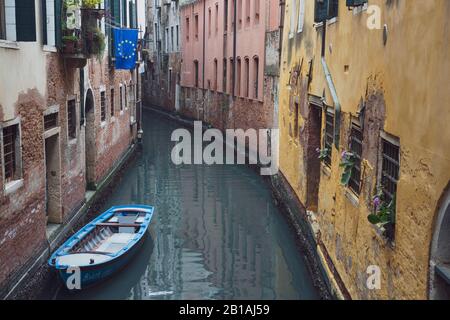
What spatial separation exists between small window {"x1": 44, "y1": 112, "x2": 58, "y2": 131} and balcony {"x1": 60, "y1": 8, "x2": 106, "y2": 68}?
3.75ft

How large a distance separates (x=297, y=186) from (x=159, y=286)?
4467 mm

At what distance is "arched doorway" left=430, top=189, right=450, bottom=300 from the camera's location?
4.65 m

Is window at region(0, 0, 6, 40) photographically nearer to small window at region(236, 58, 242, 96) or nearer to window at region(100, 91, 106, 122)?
window at region(100, 91, 106, 122)

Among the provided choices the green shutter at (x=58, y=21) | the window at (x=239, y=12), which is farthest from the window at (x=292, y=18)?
the window at (x=239, y=12)

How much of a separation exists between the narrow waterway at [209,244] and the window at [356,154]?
2157 millimetres

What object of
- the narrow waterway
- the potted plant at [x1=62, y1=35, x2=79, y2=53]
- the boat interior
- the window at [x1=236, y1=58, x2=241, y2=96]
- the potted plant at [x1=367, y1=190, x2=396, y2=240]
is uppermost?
the potted plant at [x1=62, y1=35, x2=79, y2=53]

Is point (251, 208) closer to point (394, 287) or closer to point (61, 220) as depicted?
point (61, 220)

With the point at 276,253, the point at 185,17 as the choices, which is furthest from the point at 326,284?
the point at 185,17

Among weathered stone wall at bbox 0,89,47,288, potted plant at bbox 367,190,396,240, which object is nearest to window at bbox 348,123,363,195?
potted plant at bbox 367,190,396,240

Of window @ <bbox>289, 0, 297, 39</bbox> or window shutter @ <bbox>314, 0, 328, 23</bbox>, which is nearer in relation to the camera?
window shutter @ <bbox>314, 0, 328, 23</bbox>

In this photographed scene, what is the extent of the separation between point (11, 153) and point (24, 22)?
1.79 m

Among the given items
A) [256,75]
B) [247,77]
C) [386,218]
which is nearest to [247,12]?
[247,77]

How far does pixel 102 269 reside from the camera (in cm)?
932

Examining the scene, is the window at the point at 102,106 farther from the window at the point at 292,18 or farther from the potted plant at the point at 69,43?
the potted plant at the point at 69,43
